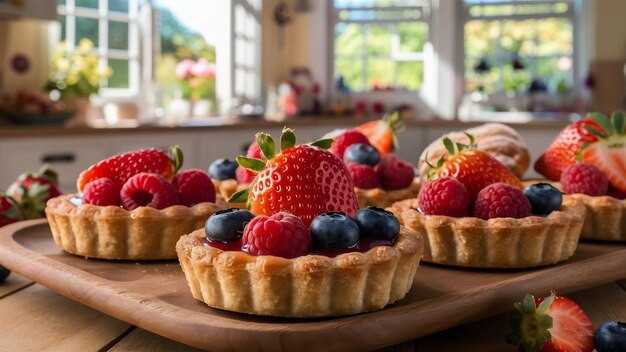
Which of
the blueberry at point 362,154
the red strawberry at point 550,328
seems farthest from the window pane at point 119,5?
the red strawberry at point 550,328

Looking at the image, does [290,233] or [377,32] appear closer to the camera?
[290,233]

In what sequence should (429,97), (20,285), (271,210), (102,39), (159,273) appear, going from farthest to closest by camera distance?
(429,97) → (102,39) → (20,285) → (159,273) → (271,210)

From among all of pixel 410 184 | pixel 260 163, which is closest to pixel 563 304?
pixel 260 163

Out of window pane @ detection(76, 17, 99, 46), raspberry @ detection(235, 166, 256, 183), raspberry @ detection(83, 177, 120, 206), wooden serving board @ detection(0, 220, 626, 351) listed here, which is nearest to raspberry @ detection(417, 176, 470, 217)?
wooden serving board @ detection(0, 220, 626, 351)

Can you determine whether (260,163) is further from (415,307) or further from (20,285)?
(20,285)

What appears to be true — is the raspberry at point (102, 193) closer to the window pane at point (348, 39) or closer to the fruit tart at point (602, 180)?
the fruit tart at point (602, 180)

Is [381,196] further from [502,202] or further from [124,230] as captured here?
[124,230]

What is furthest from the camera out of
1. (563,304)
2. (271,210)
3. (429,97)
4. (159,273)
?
(429,97)

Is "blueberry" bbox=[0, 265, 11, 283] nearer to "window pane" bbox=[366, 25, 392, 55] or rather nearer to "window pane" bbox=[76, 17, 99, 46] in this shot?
"window pane" bbox=[76, 17, 99, 46]
